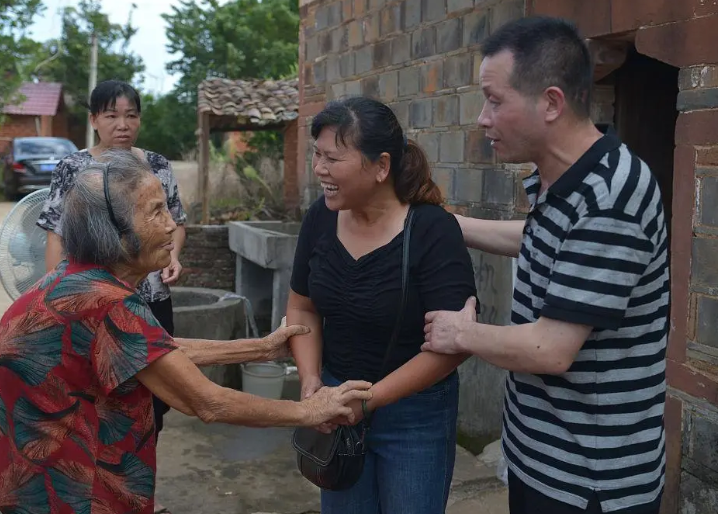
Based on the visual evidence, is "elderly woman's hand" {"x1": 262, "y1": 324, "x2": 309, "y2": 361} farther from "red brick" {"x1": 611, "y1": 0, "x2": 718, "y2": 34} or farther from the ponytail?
"red brick" {"x1": 611, "y1": 0, "x2": 718, "y2": 34}

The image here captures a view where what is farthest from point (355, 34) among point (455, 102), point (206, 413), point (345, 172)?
point (206, 413)

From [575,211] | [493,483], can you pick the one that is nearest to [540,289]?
[575,211]

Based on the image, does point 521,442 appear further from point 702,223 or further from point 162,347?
point 702,223

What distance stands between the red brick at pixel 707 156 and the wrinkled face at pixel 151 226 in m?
2.30

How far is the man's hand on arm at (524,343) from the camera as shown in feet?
5.96

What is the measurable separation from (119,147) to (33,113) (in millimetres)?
30734

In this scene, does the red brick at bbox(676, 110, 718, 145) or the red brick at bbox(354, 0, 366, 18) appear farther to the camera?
the red brick at bbox(354, 0, 366, 18)

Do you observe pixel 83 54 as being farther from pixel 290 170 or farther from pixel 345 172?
pixel 345 172

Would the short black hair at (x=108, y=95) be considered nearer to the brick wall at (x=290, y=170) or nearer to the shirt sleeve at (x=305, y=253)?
the shirt sleeve at (x=305, y=253)

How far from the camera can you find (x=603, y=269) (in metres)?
1.77

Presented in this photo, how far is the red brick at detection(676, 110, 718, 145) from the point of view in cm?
330

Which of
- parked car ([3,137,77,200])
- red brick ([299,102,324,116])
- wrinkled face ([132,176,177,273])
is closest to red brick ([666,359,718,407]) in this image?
wrinkled face ([132,176,177,273])

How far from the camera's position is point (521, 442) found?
6.78 feet

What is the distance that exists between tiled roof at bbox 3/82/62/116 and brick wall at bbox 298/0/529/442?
2804cm
